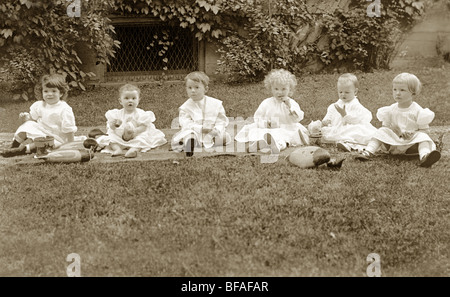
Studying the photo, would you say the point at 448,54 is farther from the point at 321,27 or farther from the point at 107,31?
the point at 107,31

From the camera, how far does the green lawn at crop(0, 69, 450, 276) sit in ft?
10.3

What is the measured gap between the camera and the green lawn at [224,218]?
10.3ft

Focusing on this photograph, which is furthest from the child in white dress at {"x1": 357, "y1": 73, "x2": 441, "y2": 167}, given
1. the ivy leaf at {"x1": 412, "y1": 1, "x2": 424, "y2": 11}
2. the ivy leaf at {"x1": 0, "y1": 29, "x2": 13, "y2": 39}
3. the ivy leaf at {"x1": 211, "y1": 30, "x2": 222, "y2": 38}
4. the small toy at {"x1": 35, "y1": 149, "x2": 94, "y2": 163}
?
the ivy leaf at {"x1": 412, "y1": 1, "x2": 424, "y2": 11}

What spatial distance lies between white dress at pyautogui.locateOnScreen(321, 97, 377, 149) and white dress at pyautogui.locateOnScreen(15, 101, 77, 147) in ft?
8.53

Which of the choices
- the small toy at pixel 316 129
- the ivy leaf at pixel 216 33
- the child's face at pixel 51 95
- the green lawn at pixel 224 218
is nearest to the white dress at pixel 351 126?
the small toy at pixel 316 129

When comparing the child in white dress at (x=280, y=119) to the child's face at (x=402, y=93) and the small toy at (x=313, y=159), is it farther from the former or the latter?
the child's face at (x=402, y=93)

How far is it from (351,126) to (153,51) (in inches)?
204

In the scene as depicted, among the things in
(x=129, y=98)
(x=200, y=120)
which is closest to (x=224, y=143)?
(x=200, y=120)

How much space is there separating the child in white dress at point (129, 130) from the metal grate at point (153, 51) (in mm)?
4113

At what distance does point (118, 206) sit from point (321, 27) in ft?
23.3

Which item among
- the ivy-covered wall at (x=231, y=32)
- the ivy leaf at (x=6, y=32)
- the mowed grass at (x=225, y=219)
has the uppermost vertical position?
the ivy-covered wall at (x=231, y=32)

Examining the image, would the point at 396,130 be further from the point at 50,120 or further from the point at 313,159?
the point at 50,120

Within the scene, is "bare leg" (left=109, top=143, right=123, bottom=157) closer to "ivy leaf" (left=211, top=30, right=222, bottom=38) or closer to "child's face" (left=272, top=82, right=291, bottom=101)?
"child's face" (left=272, top=82, right=291, bottom=101)

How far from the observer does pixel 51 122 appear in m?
5.70
